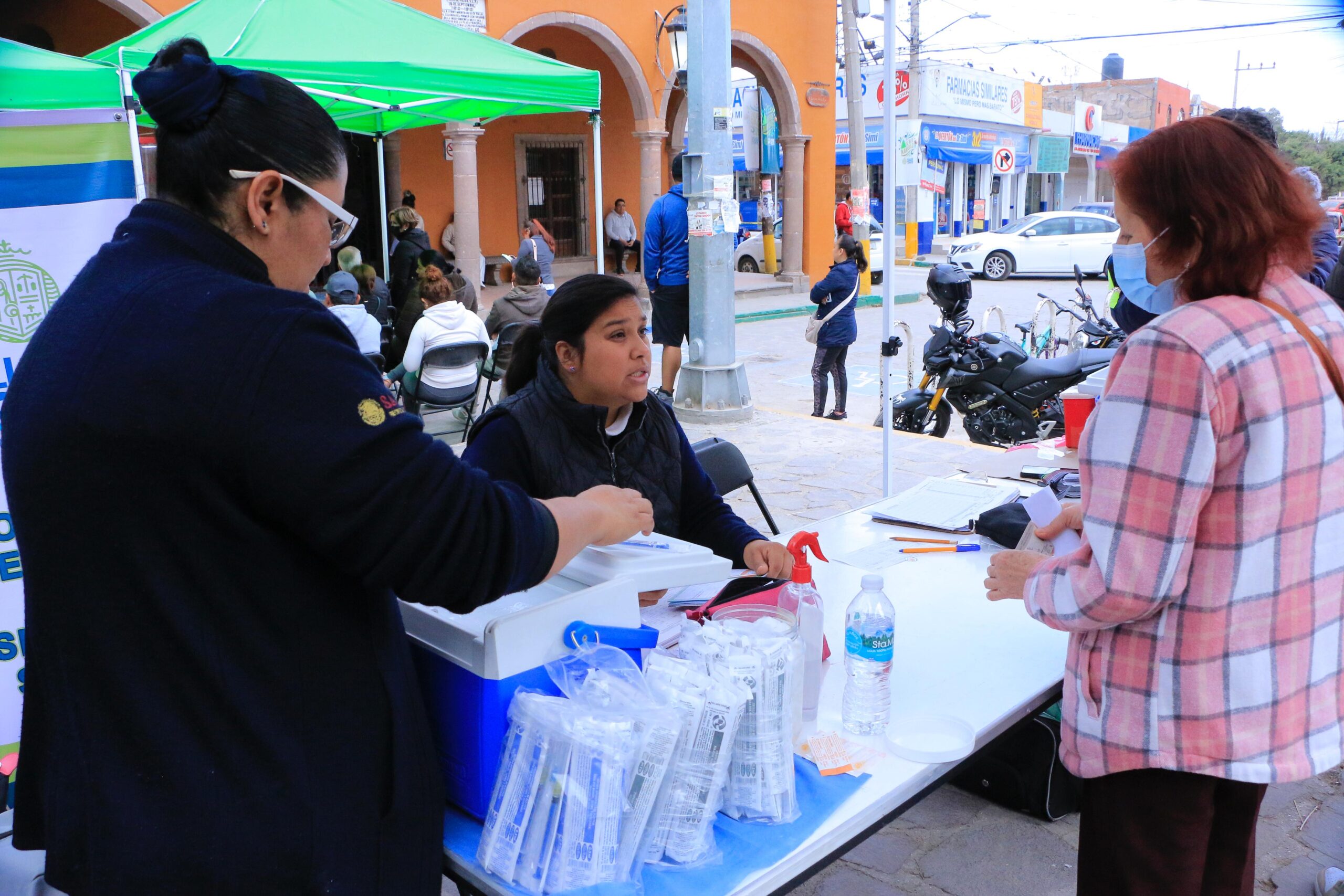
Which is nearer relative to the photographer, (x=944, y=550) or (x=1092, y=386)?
(x=944, y=550)

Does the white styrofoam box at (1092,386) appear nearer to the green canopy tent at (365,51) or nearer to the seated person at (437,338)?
the seated person at (437,338)

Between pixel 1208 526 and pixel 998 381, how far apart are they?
558 cm

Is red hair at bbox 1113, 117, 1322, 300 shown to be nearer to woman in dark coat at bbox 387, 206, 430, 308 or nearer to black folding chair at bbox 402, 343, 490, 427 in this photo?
black folding chair at bbox 402, 343, 490, 427

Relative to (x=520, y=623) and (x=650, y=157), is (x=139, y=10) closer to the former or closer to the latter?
(x=650, y=157)

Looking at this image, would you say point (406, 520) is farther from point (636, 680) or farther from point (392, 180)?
point (392, 180)

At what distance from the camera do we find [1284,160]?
1537 mm

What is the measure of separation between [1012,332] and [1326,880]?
11267 millimetres

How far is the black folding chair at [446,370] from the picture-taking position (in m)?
6.16

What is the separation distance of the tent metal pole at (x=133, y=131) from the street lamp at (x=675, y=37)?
6.03m

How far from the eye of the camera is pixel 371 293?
8.45 m

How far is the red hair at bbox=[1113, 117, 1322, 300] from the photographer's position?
144cm

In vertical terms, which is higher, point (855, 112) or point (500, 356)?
point (855, 112)

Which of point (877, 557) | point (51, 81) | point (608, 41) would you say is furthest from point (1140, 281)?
point (608, 41)

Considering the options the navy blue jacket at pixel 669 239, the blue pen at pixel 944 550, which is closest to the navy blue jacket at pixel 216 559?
the blue pen at pixel 944 550
